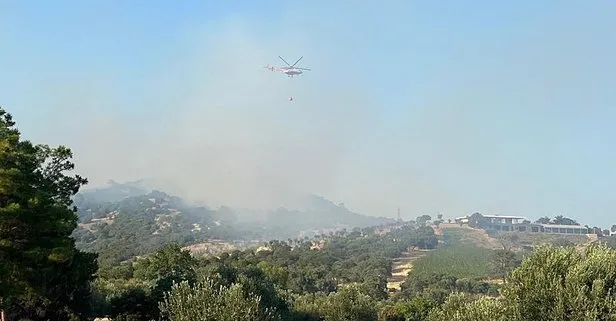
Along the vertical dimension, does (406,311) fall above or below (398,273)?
above

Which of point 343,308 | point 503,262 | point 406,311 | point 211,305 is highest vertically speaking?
point 211,305

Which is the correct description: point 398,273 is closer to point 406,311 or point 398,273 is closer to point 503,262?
point 503,262

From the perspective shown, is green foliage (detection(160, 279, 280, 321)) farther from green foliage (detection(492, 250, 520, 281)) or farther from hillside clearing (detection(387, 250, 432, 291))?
green foliage (detection(492, 250, 520, 281))

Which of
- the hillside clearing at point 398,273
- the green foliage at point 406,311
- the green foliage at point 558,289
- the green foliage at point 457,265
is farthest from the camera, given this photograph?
the green foliage at point 457,265

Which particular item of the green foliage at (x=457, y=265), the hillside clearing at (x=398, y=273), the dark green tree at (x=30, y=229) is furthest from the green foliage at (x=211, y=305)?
the green foliage at (x=457, y=265)

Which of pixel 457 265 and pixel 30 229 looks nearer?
pixel 30 229

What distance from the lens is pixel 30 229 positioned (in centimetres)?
2512

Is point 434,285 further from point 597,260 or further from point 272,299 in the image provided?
point 597,260

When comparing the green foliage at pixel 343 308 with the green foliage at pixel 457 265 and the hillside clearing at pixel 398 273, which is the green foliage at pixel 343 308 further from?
the green foliage at pixel 457 265

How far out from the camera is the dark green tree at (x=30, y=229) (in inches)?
936

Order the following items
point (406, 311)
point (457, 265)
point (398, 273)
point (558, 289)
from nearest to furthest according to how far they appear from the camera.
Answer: point (558, 289)
point (406, 311)
point (398, 273)
point (457, 265)

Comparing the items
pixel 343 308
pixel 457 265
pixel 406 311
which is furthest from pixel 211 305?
pixel 457 265

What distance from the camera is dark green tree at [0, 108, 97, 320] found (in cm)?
2378

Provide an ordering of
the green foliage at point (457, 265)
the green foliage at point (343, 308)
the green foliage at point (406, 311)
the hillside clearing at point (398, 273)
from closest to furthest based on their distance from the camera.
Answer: the green foliage at point (343, 308)
the green foliage at point (406, 311)
the hillside clearing at point (398, 273)
the green foliage at point (457, 265)
